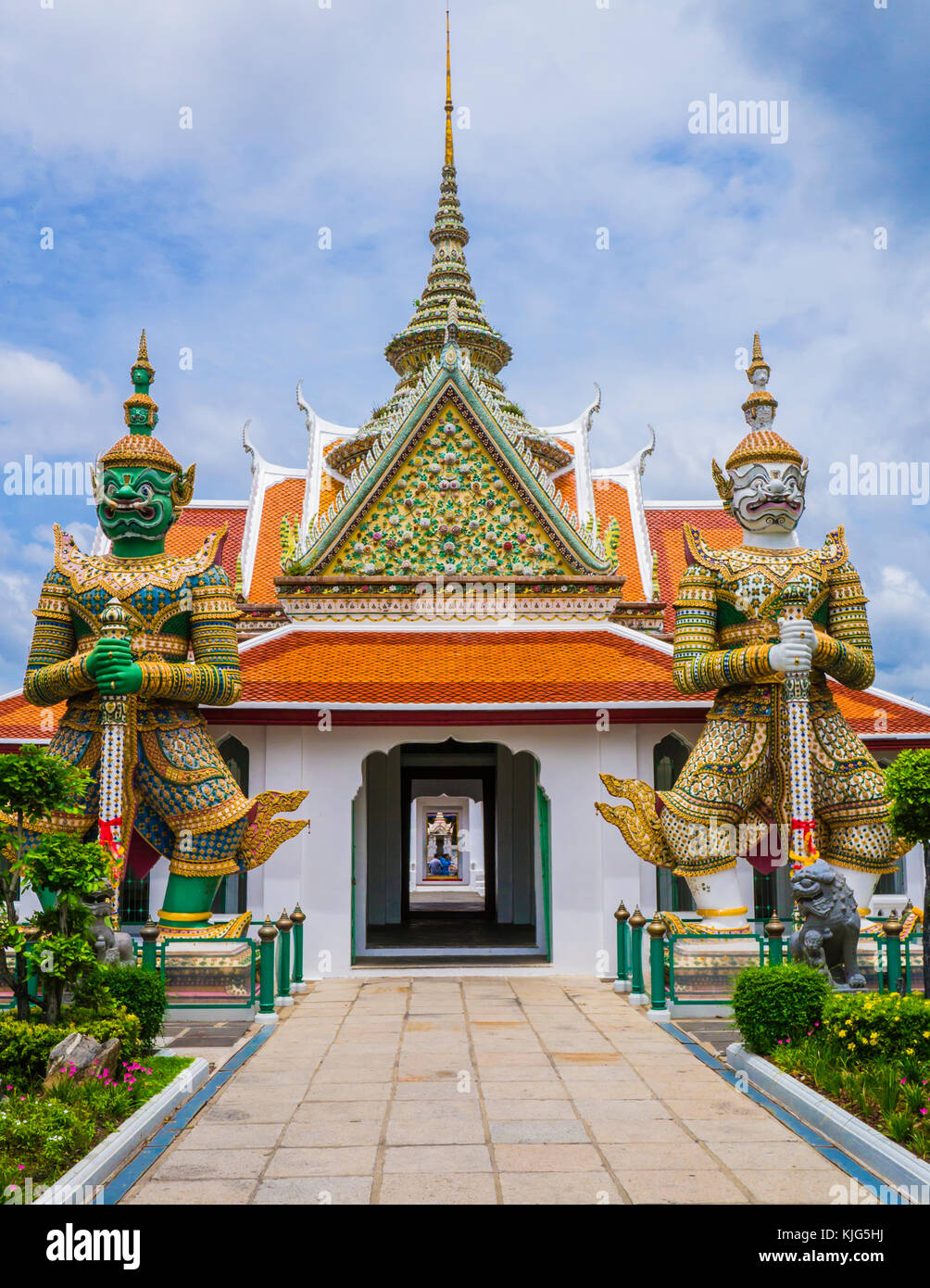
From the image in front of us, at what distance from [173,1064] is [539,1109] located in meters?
2.47

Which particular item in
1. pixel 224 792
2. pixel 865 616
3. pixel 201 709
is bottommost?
pixel 224 792

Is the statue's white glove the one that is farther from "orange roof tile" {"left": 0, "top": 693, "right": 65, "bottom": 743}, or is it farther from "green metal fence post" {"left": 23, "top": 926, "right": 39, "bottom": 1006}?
"orange roof tile" {"left": 0, "top": 693, "right": 65, "bottom": 743}

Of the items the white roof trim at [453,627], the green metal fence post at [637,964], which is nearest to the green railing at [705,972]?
the green metal fence post at [637,964]

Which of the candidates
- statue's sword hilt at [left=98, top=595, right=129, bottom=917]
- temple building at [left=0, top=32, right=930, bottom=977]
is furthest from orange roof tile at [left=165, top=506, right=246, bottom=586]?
statue's sword hilt at [left=98, top=595, right=129, bottom=917]

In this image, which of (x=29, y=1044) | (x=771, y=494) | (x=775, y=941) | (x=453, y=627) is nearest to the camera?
(x=29, y=1044)

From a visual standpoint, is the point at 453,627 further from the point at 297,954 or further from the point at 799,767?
the point at 799,767

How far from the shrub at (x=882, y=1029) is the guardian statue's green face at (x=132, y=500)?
727cm

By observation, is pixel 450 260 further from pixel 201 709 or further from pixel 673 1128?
pixel 673 1128

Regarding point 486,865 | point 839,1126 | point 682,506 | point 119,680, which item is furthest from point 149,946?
point 682,506

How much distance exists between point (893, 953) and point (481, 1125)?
174 inches

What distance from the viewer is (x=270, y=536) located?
17.0 metres

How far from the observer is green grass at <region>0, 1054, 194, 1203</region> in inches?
176

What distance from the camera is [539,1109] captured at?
237 inches

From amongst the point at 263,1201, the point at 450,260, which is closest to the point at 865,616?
the point at 263,1201
